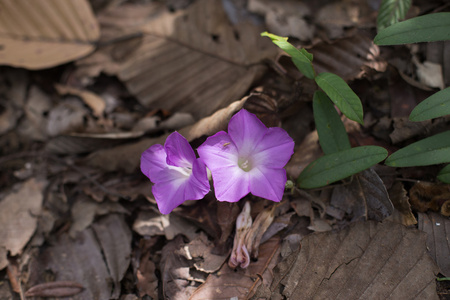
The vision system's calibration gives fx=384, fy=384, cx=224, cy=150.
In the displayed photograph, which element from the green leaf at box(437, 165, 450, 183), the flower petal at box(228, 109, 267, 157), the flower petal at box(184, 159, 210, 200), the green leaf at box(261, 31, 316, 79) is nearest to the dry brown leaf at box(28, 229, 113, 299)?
the flower petal at box(184, 159, 210, 200)

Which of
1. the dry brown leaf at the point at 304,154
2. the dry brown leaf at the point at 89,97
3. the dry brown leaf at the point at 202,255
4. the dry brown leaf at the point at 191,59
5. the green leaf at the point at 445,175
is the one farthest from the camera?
the dry brown leaf at the point at 89,97

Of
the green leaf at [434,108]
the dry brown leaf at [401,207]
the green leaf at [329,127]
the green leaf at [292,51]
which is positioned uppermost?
the green leaf at [292,51]

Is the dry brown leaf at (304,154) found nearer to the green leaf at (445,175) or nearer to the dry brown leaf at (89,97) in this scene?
the green leaf at (445,175)

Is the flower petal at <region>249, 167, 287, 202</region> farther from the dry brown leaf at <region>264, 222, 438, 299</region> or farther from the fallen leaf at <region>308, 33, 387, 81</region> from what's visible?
the fallen leaf at <region>308, 33, 387, 81</region>

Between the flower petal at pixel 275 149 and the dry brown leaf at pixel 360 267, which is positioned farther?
the flower petal at pixel 275 149

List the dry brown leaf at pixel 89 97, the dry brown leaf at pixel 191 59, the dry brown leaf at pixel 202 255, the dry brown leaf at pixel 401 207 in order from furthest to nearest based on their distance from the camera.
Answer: the dry brown leaf at pixel 89 97, the dry brown leaf at pixel 191 59, the dry brown leaf at pixel 202 255, the dry brown leaf at pixel 401 207

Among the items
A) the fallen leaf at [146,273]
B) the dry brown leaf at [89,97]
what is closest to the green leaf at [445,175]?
the fallen leaf at [146,273]
